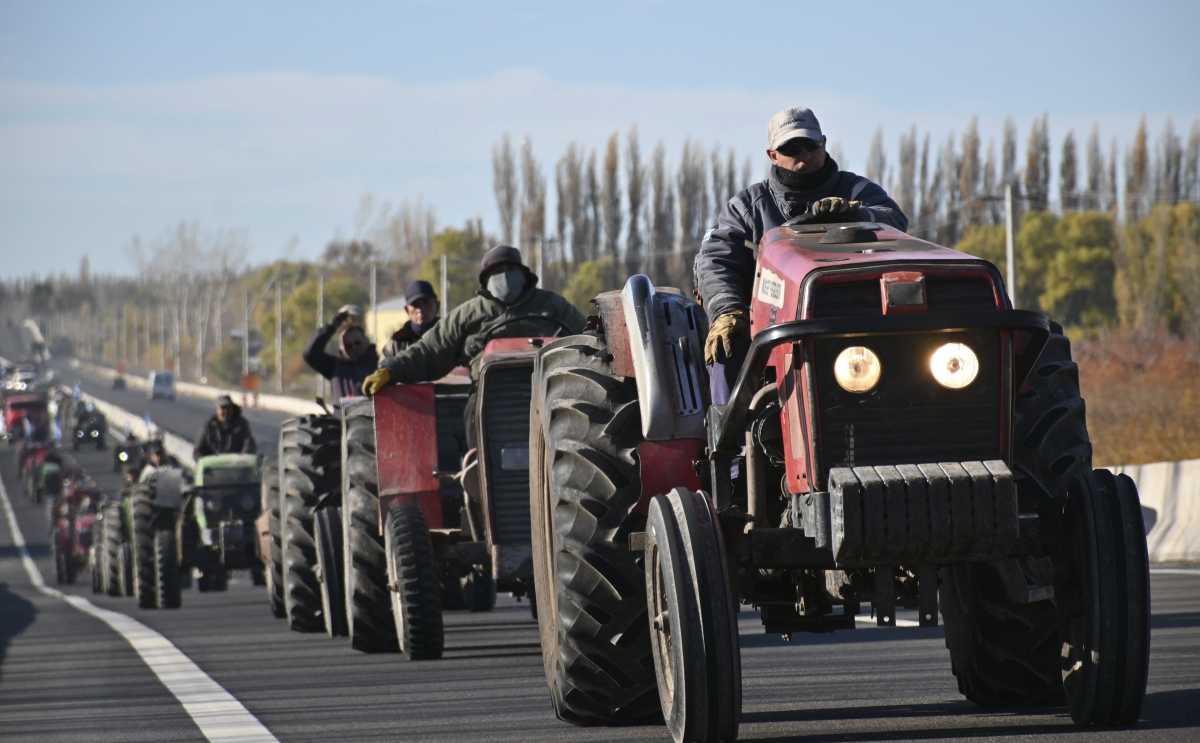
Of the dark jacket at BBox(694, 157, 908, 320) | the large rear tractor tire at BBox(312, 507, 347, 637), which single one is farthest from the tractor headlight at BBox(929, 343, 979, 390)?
the large rear tractor tire at BBox(312, 507, 347, 637)

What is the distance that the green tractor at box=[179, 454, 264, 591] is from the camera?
26.3 metres

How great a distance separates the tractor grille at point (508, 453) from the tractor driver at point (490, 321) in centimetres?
99

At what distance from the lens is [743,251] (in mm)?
9062

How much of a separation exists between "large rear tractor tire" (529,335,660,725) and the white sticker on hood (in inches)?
41.0

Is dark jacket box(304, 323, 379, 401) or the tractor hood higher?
dark jacket box(304, 323, 379, 401)

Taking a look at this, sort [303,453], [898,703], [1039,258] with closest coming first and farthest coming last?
[898,703] < [303,453] < [1039,258]

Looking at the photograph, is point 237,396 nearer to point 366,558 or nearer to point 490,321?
point 366,558

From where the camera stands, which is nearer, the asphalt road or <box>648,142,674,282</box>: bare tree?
the asphalt road

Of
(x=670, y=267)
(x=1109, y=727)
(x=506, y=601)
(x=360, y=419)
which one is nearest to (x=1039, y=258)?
(x=670, y=267)

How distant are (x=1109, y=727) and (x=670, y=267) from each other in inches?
5052

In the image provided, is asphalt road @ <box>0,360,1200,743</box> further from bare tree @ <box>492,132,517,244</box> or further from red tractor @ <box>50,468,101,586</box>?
bare tree @ <box>492,132,517,244</box>

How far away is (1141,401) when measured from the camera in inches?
2003

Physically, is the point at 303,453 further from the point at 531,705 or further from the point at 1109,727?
the point at 1109,727

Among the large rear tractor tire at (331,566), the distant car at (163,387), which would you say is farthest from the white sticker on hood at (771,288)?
the distant car at (163,387)
